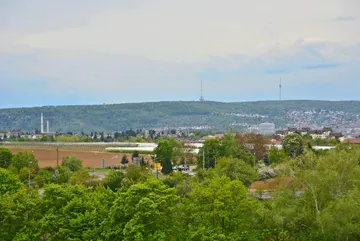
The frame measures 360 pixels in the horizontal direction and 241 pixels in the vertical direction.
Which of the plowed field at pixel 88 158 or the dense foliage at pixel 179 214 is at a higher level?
the dense foliage at pixel 179 214

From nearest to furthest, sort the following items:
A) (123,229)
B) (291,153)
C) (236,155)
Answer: (123,229)
(236,155)
(291,153)

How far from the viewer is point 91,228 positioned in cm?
2972

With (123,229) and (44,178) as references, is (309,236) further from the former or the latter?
(44,178)

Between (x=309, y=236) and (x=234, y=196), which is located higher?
(x=234, y=196)

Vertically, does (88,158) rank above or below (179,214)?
below

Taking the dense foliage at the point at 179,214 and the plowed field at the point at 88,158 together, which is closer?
the dense foliage at the point at 179,214

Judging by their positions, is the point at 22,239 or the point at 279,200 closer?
the point at 22,239

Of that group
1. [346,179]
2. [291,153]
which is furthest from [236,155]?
[346,179]

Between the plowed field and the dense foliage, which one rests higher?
the dense foliage

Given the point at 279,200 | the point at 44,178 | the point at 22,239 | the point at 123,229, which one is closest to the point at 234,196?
the point at 279,200

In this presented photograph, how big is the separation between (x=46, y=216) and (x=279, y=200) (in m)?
11.9

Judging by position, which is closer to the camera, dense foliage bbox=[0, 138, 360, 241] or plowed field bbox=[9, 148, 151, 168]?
dense foliage bbox=[0, 138, 360, 241]

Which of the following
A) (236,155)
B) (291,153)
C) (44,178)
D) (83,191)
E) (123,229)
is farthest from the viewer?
(291,153)

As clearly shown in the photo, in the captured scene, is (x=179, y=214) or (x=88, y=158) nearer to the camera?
(x=179, y=214)
